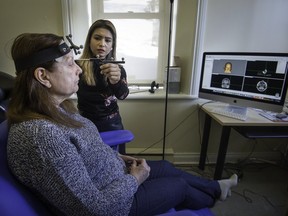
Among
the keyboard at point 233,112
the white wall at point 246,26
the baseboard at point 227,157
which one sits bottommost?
the baseboard at point 227,157

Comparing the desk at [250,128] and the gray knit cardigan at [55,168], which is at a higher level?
the gray knit cardigan at [55,168]

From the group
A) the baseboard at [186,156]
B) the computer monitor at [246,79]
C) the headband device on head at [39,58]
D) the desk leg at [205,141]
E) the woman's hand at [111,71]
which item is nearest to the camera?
the headband device on head at [39,58]

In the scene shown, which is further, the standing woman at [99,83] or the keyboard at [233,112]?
the keyboard at [233,112]

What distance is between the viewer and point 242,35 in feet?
6.02

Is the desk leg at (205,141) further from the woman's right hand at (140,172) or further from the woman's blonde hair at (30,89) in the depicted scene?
the woman's blonde hair at (30,89)

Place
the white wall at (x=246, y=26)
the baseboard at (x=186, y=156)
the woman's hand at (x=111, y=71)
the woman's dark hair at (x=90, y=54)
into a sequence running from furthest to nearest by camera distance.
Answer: the baseboard at (x=186, y=156) < the white wall at (x=246, y=26) < the woman's dark hair at (x=90, y=54) < the woman's hand at (x=111, y=71)

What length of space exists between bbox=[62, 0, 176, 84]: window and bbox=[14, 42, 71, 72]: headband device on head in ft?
3.73

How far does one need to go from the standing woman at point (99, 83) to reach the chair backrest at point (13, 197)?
69 cm

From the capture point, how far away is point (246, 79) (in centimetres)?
158

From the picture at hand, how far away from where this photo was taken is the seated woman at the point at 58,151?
0.61 metres

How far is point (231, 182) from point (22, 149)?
126cm

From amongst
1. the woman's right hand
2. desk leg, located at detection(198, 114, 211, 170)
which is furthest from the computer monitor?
the woman's right hand

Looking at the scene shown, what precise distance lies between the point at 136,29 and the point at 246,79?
1098 millimetres

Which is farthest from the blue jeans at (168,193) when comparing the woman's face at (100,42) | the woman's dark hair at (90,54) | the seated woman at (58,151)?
the woman's face at (100,42)
